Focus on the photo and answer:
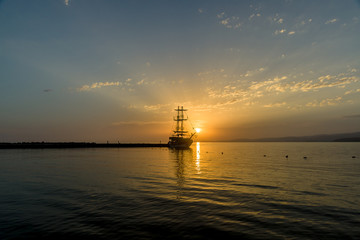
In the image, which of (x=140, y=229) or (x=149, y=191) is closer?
(x=140, y=229)

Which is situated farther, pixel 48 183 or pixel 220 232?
pixel 48 183

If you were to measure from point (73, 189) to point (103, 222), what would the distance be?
10043 mm

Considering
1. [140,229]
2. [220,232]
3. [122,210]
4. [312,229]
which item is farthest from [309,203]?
[122,210]

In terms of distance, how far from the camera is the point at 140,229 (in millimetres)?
10523

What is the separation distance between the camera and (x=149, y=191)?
61.6 ft

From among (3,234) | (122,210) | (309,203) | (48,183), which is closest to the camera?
(3,234)

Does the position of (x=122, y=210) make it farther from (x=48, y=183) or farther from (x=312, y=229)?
(x=48, y=183)

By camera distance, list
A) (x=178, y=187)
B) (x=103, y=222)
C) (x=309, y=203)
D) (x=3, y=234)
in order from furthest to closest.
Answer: (x=178, y=187) < (x=309, y=203) < (x=103, y=222) < (x=3, y=234)

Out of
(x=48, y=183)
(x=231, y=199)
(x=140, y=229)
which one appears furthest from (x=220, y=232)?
(x=48, y=183)

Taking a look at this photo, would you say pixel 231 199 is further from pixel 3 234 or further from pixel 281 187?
pixel 3 234

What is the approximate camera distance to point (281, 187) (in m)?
20.8

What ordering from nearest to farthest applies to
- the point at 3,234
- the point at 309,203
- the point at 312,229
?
the point at 3,234 < the point at 312,229 < the point at 309,203

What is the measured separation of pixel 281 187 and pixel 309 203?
5.56 meters

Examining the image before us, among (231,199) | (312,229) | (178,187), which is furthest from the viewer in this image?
(178,187)
